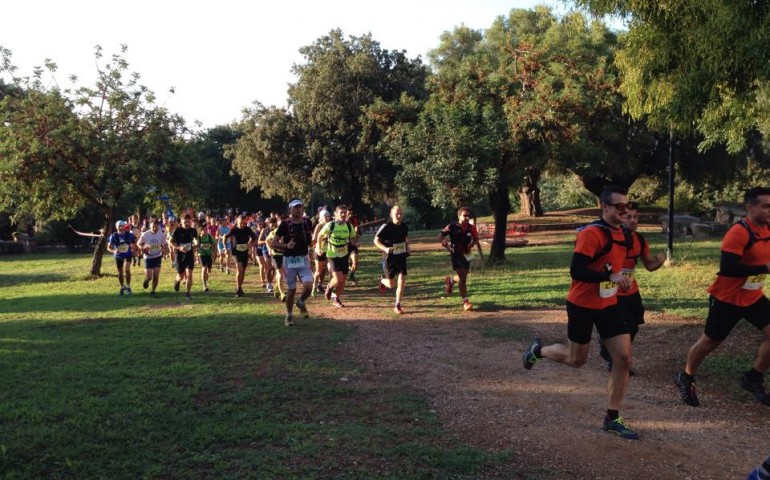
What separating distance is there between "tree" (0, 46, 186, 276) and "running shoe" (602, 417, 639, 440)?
1601 cm

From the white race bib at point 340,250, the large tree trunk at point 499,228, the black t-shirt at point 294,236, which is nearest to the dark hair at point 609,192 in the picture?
the black t-shirt at point 294,236

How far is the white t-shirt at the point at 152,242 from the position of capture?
13648mm

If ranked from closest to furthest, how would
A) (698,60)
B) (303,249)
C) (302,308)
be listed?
(698,60) < (303,249) < (302,308)

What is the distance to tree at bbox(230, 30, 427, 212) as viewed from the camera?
26.0 metres

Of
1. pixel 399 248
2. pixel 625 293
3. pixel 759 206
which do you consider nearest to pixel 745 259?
pixel 759 206

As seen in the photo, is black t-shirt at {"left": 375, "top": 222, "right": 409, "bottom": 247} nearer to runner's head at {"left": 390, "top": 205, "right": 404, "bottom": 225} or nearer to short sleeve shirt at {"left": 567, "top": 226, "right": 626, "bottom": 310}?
runner's head at {"left": 390, "top": 205, "right": 404, "bottom": 225}

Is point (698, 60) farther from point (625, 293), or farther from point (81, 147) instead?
point (81, 147)

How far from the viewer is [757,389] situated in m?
5.64

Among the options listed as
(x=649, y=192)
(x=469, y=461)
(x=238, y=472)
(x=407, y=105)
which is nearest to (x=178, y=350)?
(x=238, y=472)

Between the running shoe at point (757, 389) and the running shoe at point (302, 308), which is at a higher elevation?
the running shoe at point (302, 308)

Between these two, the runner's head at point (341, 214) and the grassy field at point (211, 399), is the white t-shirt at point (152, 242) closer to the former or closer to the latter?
the grassy field at point (211, 399)

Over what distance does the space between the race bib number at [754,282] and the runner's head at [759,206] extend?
0.48 metres

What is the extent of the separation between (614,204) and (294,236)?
5.84 meters

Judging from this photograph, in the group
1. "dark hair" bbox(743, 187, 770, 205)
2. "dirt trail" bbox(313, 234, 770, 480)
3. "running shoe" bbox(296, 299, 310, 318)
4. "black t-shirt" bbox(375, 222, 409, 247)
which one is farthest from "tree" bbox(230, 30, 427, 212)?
"dark hair" bbox(743, 187, 770, 205)
